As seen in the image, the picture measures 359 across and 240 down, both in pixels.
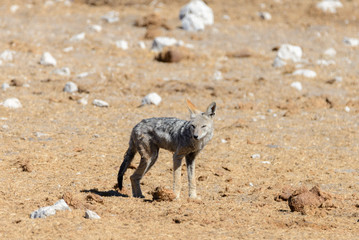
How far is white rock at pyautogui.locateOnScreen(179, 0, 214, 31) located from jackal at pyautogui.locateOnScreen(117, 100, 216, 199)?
14.5 metres

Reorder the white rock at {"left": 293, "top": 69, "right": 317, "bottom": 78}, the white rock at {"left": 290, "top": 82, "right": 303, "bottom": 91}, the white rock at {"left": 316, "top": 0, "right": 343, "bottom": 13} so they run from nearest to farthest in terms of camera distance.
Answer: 1. the white rock at {"left": 290, "top": 82, "right": 303, "bottom": 91}
2. the white rock at {"left": 293, "top": 69, "right": 317, "bottom": 78}
3. the white rock at {"left": 316, "top": 0, "right": 343, "bottom": 13}

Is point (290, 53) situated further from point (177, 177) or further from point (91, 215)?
point (91, 215)

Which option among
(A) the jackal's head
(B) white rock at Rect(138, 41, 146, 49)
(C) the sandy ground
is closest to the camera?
(C) the sandy ground

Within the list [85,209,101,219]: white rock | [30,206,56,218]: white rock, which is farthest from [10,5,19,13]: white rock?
[85,209,101,219]: white rock

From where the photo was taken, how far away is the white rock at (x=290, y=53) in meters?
18.8

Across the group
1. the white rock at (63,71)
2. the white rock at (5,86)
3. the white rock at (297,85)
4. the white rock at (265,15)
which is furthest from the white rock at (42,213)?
the white rock at (265,15)

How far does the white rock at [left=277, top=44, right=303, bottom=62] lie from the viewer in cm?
1875

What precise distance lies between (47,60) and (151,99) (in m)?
4.71

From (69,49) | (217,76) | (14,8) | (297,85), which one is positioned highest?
(297,85)

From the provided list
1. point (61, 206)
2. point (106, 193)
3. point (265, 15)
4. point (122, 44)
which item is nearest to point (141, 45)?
point (122, 44)

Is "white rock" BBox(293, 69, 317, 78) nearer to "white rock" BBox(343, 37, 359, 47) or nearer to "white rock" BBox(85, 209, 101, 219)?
"white rock" BBox(343, 37, 359, 47)

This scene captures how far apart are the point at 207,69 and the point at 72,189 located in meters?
9.97

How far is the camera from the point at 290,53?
18.8 m

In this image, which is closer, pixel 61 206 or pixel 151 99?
pixel 61 206
